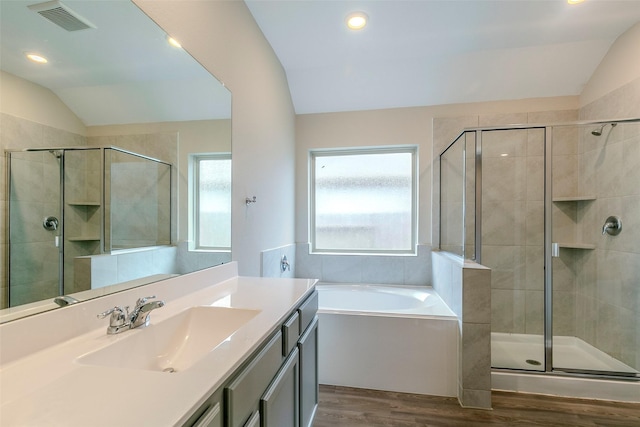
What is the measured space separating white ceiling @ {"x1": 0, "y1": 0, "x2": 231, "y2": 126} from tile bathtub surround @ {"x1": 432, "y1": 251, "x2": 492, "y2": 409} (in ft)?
6.62

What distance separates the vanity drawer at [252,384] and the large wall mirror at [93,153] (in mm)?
567

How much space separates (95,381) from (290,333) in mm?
676

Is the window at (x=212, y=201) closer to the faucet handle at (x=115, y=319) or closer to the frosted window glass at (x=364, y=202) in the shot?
the faucet handle at (x=115, y=319)

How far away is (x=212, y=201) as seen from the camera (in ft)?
5.24

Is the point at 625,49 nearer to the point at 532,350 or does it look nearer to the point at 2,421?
the point at 532,350

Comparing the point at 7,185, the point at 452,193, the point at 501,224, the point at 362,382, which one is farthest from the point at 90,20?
the point at 501,224

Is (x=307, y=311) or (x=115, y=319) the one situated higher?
(x=115, y=319)

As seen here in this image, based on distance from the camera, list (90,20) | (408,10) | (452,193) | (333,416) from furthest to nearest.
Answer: (452,193) → (408,10) → (333,416) → (90,20)

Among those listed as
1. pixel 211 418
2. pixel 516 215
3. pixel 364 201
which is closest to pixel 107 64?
pixel 211 418

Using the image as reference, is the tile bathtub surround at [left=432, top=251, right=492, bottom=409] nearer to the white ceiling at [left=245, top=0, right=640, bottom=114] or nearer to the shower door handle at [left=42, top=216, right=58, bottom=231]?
the white ceiling at [left=245, top=0, right=640, bottom=114]

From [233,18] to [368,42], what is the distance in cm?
113

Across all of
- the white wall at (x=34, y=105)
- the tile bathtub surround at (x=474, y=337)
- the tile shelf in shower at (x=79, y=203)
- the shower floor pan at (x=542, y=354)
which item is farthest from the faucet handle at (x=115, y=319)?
the shower floor pan at (x=542, y=354)

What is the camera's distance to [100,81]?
989mm

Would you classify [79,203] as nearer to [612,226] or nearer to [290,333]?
[290,333]
